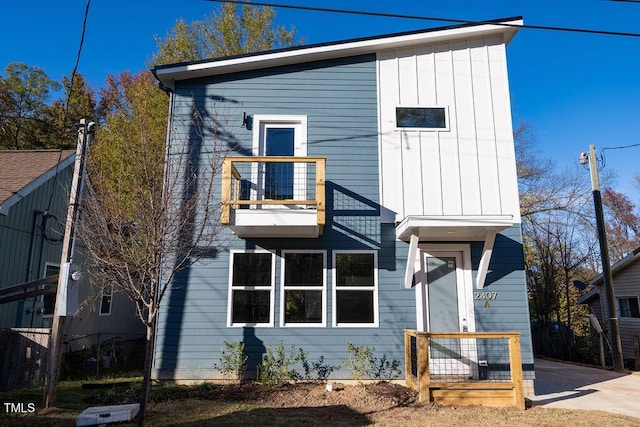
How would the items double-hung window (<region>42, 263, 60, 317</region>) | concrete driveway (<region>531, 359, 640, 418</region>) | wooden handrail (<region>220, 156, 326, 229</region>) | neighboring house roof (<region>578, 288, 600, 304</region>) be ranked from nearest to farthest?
1. concrete driveway (<region>531, 359, 640, 418</region>)
2. wooden handrail (<region>220, 156, 326, 229</region>)
3. double-hung window (<region>42, 263, 60, 317</region>)
4. neighboring house roof (<region>578, 288, 600, 304</region>)

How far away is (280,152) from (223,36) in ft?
37.5

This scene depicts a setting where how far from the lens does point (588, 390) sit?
8.38 meters

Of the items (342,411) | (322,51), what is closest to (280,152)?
(322,51)

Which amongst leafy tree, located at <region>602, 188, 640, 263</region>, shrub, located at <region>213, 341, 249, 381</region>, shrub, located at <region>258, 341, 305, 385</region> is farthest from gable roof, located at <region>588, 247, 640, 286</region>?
shrub, located at <region>213, 341, 249, 381</region>

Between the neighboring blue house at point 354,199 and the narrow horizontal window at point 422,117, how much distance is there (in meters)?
0.03

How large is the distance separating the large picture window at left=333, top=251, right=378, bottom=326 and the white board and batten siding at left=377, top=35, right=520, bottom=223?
45.7 inches

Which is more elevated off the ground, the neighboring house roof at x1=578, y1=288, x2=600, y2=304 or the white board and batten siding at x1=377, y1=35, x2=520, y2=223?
the white board and batten siding at x1=377, y1=35, x2=520, y2=223

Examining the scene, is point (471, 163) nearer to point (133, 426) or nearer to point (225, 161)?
point (225, 161)

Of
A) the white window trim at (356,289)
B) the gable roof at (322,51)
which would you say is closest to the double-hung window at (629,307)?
the gable roof at (322,51)

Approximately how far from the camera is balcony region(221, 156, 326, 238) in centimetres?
775

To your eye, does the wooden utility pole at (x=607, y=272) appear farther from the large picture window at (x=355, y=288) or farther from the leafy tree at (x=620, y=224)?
the leafy tree at (x=620, y=224)

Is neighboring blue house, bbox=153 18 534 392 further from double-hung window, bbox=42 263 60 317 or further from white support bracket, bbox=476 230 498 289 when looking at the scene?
double-hung window, bbox=42 263 60 317

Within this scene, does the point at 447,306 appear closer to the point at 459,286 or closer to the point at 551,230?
the point at 459,286

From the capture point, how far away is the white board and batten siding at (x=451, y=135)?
341 inches
